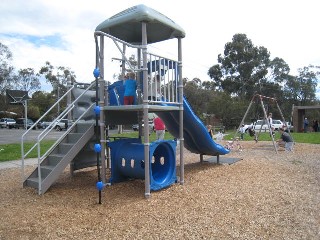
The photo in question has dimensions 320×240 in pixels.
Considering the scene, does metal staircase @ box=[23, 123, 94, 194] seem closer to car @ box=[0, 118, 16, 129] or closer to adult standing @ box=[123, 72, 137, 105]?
adult standing @ box=[123, 72, 137, 105]

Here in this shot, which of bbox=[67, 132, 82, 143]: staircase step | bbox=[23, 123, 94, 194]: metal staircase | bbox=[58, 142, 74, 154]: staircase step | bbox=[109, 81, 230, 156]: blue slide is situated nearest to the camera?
bbox=[23, 123, 94, 194]: metal staircase

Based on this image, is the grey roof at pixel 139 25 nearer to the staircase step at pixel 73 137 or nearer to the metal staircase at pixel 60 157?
the metal staircase at pixel 60 157

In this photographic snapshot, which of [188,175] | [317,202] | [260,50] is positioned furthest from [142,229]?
[260,50]

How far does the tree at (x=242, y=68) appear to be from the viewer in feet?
175

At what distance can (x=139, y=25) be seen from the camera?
23.6ft

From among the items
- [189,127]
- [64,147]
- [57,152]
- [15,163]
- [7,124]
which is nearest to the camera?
[64,147]

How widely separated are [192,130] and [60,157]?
Result: 3729 millimetres

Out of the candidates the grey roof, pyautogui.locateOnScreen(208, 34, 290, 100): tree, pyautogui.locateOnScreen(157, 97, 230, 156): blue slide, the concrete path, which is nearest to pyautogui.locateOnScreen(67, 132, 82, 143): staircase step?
pyautogui.locateOnScreen(157, 97, 230, 156): blue slide

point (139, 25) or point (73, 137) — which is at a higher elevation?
point (139, 25)

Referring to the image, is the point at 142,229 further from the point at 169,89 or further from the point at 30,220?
the point at 169,89

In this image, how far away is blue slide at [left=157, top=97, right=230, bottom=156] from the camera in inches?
321

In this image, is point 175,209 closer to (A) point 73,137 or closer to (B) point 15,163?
(A) point 73,137

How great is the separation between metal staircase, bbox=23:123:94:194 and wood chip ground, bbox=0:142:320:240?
250mm

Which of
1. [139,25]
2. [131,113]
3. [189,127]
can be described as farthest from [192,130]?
[139,25]
